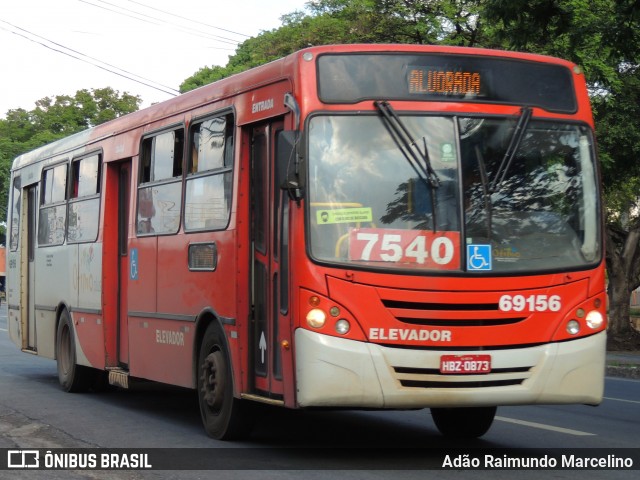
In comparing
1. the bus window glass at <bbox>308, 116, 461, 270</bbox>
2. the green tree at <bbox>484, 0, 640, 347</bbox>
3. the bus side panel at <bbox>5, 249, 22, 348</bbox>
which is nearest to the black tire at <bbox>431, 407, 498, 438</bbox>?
the bus window glass at <bbox>308, 116, 461, 270</bbox>

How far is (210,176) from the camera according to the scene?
1070 centimetres

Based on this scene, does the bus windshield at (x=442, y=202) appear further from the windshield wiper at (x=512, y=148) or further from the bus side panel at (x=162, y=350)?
the bus side panel at (x=162, y=350)

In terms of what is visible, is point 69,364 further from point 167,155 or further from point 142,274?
point 167,155

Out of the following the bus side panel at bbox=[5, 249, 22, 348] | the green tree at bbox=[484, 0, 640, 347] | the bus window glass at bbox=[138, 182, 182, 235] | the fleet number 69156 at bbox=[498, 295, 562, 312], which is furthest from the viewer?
the bus side panel at bbox=[5, 249, 22, 348]

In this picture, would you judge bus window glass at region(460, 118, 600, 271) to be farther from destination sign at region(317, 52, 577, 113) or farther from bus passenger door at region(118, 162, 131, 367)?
bus passenger door at region(118, 162, 131, 367)

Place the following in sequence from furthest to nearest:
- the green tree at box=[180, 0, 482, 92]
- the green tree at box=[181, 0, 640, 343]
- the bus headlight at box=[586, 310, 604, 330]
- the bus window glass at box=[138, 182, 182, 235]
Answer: the green tree at box=[180, 0, 482, 92]
the green tree at box=[181, 0, 640, 343]
the bus window glass at box=[138, 182, 182, 235]
the bus headlight at box=[586, 310, 604, 330]

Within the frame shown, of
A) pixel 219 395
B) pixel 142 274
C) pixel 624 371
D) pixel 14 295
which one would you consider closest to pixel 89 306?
pixel 142 274

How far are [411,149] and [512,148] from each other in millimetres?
828

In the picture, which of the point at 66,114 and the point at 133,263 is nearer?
the point at 133,263

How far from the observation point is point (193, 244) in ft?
36.2

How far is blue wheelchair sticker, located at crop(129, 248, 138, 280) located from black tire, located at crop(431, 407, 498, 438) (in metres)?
3.72

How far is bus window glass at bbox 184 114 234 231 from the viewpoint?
10359 millimetres

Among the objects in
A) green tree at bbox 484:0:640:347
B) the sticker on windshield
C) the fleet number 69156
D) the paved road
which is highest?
green tree at bbox 484:0:640:347

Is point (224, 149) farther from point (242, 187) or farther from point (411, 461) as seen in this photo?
point (411, 461)
